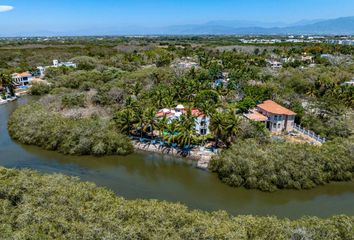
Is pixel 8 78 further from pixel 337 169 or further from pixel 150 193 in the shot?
pixel 337 169

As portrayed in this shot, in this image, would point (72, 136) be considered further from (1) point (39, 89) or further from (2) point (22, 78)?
(2) point (22, 78)

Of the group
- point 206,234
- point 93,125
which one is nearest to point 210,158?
point 93,125

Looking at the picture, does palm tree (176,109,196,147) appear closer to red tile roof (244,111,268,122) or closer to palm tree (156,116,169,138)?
palm tree (156,116,169,138)

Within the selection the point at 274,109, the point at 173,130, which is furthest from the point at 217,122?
the point at 274,109

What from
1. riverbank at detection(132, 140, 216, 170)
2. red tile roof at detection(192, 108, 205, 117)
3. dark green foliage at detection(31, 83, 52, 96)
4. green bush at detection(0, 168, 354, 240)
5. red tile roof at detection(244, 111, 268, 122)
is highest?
green bush at detection(0, 168, 354, 240)

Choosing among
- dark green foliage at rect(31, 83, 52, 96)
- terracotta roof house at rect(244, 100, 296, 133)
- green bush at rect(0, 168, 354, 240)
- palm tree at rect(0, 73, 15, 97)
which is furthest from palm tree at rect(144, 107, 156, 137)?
palm tree at rect(0, 73, 15, 97)
